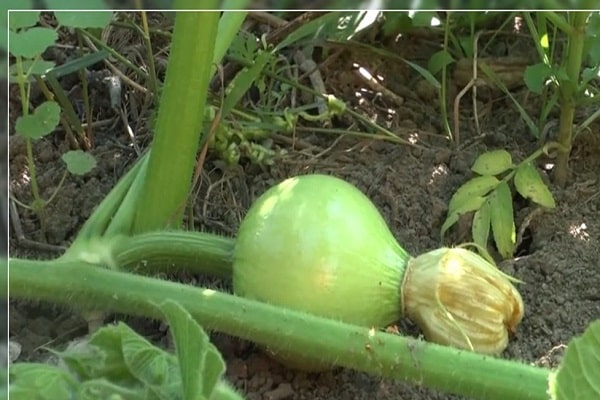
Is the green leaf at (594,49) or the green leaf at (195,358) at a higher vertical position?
the green leaf at (594,49)

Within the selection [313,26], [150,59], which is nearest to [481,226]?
[313,26]

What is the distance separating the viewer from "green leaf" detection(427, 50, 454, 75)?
5.07ft

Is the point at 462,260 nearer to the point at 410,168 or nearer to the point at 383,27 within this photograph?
the point at 410,168

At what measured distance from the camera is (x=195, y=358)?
871 millimetres

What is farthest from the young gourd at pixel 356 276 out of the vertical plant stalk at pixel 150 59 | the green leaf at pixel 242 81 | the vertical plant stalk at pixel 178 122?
the vertical plant stalk at pixel 150 59

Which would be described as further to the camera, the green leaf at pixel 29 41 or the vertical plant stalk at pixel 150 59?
the vertical plant stalk at pixel 150 59

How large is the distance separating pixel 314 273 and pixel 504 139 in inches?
19.8

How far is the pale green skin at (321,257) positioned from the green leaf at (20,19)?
1.07 feet

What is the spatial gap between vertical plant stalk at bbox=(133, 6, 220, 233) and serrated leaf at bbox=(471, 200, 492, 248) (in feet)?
1.24

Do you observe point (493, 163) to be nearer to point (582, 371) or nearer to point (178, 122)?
point (178, 122)

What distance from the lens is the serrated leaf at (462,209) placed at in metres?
1.40

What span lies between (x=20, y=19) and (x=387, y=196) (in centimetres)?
56

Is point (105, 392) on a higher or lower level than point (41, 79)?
lower

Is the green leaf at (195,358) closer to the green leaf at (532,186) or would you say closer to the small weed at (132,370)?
the small weed at (132,370)
